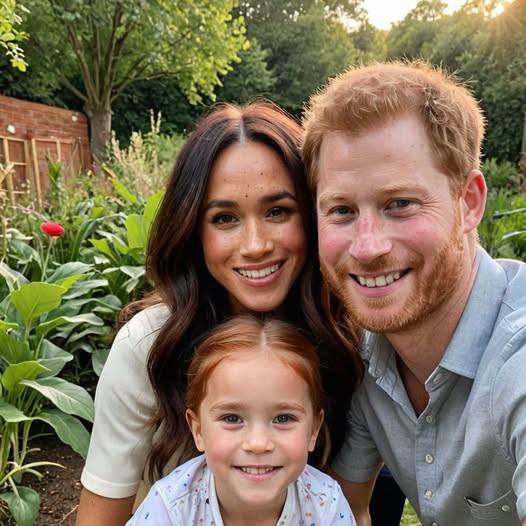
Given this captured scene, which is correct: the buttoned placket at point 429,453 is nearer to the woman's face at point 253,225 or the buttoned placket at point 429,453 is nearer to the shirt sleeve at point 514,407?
the shirt sleeve at point 514,407

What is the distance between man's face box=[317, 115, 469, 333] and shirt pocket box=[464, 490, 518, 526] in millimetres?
484

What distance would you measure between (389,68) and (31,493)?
87.8 inches

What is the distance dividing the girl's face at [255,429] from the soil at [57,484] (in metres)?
1.48

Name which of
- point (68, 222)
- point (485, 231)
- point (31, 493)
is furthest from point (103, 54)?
point (31, 493)

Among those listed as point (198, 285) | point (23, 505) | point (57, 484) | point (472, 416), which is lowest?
point (57, 484)

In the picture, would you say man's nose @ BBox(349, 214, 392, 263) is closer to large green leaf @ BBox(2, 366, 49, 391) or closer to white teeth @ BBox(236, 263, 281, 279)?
white teeth @ BBox(236, 263, 281, 279)

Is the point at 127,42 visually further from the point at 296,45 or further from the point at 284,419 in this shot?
the point at 284,419

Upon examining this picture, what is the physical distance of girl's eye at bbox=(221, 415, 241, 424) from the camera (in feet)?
5.08

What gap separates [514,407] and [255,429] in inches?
24.7

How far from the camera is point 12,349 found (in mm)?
2699

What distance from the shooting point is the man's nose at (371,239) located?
1404 mm

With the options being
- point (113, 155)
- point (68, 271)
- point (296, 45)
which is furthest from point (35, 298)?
point (296, 45)

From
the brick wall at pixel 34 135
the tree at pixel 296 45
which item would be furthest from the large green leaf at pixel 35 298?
the tree at pixel 296 45

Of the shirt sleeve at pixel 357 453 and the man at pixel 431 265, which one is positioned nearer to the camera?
the man at pixel 431 265
